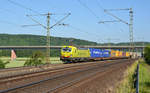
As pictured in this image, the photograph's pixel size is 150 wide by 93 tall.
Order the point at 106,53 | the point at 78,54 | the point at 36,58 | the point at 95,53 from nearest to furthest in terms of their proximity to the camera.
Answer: the point at 78,54 → the point at 36,58 → the point at 95,53 → the point at 106,53

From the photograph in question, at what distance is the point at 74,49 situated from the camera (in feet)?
137

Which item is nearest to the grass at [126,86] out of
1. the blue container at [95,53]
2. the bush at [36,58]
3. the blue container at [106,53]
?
the bush at [36,58]

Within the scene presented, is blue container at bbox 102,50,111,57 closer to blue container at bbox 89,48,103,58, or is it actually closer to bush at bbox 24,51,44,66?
blue container at bbox 89,48,103,58

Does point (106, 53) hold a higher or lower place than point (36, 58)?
higher

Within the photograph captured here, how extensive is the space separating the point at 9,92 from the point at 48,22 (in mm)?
23314

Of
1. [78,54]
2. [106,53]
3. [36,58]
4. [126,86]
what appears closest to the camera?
[126,86]

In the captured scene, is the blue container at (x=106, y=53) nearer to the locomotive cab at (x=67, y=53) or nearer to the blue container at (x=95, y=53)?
the blue container at (x=95, y=53)

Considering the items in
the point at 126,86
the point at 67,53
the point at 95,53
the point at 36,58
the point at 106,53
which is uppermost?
the point at 67,53

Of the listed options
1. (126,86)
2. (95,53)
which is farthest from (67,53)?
(126,86)

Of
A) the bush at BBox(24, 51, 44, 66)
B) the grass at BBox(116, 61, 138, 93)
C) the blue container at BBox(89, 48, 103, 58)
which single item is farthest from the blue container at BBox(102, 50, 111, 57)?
the grass at BBox(116, 61, 138, 93)

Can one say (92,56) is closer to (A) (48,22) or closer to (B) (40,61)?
(B) (40,61)

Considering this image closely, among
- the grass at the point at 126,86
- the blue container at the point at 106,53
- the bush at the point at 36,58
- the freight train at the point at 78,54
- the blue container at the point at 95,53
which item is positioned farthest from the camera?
the blue container at the point at 106,53

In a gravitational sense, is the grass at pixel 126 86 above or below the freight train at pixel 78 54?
below

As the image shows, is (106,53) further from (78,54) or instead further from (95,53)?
(78,54)
